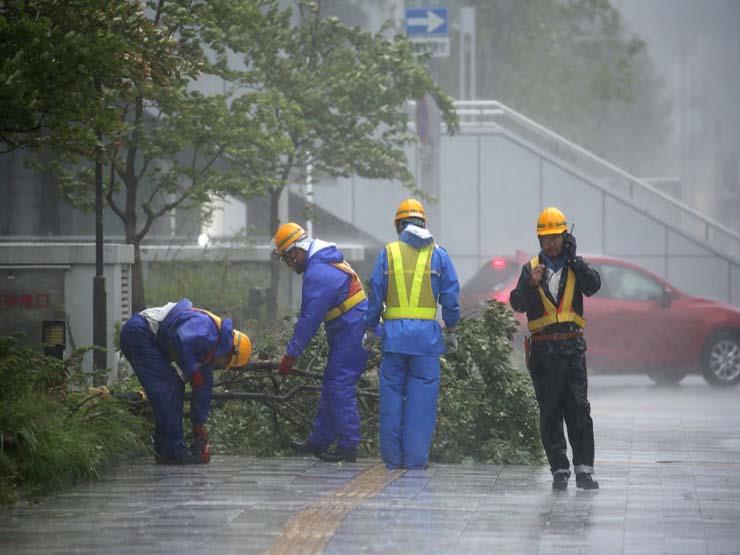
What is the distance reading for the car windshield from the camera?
73.4 ft

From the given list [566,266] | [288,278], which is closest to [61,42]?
[566,266]

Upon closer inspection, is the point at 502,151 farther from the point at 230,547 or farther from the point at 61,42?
the point at 230,547

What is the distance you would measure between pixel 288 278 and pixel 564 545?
571 inches

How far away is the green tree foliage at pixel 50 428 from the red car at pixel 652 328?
11.1 meters

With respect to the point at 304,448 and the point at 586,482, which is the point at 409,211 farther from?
the point at 586,482

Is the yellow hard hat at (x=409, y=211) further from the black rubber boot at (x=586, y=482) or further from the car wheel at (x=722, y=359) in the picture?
the car wheel at (x=722, y=359)

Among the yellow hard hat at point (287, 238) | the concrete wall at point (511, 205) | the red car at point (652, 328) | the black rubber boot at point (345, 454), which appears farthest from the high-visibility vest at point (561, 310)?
the concrete wall at point (511, 205)

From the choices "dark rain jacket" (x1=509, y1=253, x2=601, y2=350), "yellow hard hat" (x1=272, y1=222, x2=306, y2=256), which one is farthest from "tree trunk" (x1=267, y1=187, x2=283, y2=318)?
"dark rain jacket" (x1=509, y1=253, x2=601, y2=350)

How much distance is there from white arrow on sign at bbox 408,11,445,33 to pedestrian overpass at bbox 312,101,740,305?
441 centimetres

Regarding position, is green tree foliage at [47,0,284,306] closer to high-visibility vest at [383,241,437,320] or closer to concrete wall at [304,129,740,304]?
high-visibility vest at [383,241,437,320]

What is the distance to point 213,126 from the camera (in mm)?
16484

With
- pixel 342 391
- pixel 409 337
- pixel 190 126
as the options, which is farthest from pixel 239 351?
pixel 190 126

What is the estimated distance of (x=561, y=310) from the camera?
1028 cm

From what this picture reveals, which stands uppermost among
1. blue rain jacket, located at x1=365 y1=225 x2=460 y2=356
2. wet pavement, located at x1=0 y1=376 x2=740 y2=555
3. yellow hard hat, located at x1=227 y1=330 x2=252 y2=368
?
blue rain jacket, located at x1=365 y1=225 x2=460 y2=356
